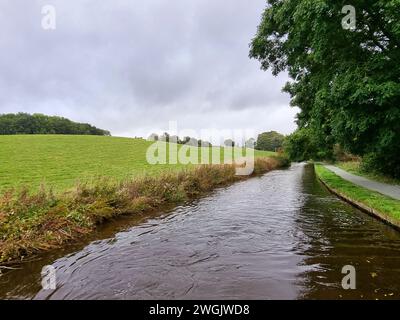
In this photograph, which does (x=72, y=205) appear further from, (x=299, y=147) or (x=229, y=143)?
(x=229, y=143)

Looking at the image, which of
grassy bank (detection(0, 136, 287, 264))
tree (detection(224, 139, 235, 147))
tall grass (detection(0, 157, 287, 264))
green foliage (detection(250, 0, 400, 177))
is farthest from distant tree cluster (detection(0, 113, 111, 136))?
green foliage (detection(250, 0, 400, 177))

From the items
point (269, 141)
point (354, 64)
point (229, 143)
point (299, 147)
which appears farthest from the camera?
point (269, 141)

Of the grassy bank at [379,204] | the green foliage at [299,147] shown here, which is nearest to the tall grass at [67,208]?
the grassy bank at [379,204]

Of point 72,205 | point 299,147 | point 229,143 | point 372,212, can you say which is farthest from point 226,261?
point 229,143

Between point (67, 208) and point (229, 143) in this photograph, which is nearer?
point (67, 208)

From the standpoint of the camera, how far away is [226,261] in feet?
20.3

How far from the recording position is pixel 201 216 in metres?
10.7

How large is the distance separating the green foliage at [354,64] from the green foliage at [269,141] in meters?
108

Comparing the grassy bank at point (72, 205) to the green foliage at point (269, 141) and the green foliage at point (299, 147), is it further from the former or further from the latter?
the green foliage at point (269, 141)

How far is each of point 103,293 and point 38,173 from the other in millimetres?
17839

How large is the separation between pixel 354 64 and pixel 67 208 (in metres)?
11.1

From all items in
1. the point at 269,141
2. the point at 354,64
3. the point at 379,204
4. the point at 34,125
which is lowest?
the point at 379,204

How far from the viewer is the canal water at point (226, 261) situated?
4848mm
